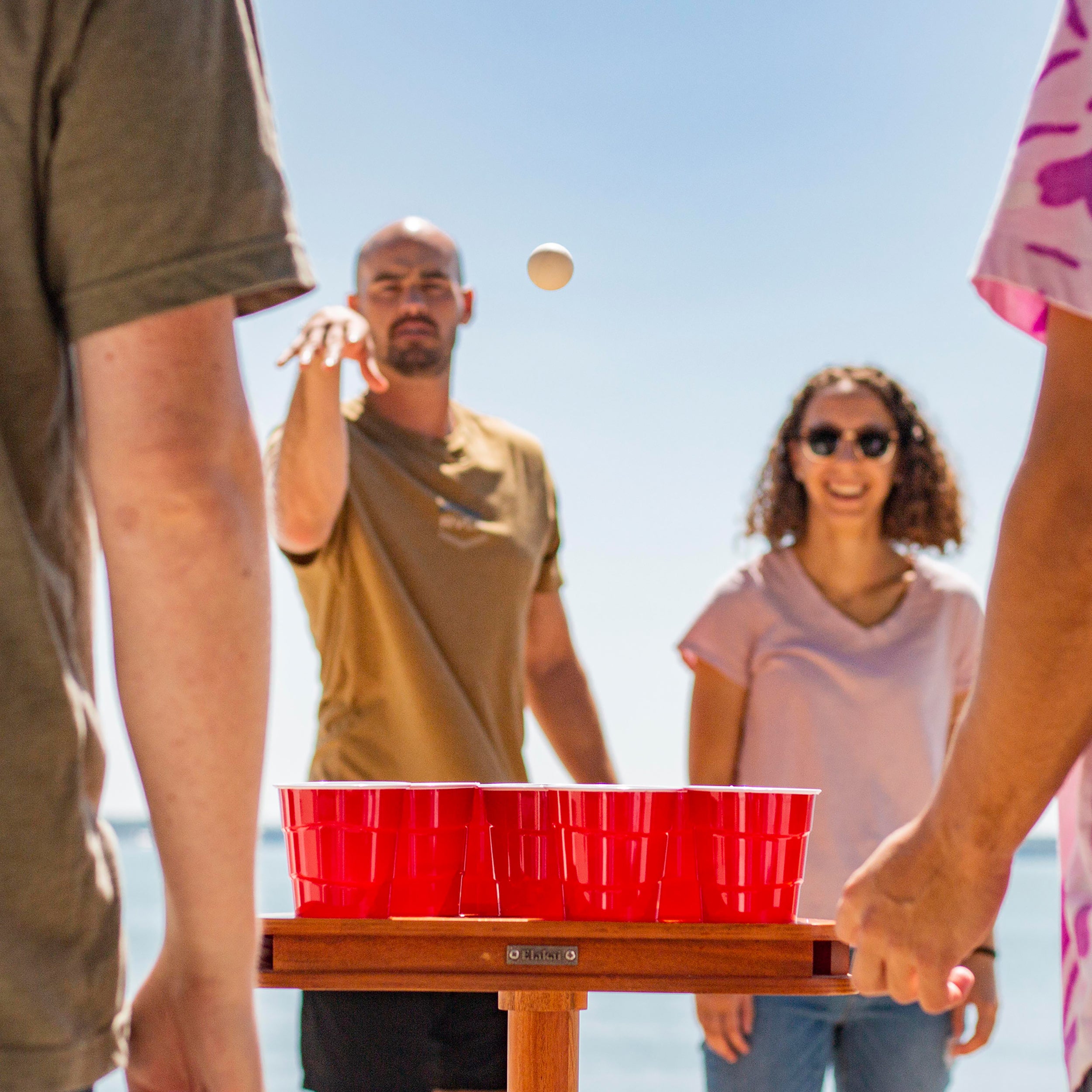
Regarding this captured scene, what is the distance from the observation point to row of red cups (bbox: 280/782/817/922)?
57.9 inches

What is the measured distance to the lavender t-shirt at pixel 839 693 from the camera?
241 centimetres

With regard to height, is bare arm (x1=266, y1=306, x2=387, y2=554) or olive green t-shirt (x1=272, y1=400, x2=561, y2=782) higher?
bare arm (x1=266, y1=306, x2=387, y2=554)

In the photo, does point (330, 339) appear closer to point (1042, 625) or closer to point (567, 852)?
point (567, 852)

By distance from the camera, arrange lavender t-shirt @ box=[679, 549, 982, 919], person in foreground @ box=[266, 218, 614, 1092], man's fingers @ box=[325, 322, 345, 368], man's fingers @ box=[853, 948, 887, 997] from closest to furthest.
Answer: man's fingers @ box=[853, 948, 887, 997] < person in foreground @ box=[266, 218, 614, 1092] < man's fingers @ box=[325, 322, 345, 368] < lavender t-shirt @ box=[679, 549, 982, 919]

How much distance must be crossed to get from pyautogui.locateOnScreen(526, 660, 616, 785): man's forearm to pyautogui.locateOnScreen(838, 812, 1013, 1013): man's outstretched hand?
64.1 inches

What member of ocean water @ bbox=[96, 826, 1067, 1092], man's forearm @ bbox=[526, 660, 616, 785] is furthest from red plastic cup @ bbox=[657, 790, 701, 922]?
ocean water @ bbox=[96, 826, 1067, 1092]

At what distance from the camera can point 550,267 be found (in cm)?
276

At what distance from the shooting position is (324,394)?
2273 millimetres

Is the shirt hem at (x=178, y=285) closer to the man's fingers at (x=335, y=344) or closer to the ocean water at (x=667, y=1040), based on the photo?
the man's fingers at (x=335, y=344)

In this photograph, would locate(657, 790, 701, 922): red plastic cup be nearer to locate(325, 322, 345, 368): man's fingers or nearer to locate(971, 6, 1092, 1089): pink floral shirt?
locate(971, 6, 1092, 1089): pink floral shirt

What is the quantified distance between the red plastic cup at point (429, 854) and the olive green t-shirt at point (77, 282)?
741mm

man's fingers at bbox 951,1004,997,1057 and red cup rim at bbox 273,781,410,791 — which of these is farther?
man's fingers at bbox 951,1004,997,1057

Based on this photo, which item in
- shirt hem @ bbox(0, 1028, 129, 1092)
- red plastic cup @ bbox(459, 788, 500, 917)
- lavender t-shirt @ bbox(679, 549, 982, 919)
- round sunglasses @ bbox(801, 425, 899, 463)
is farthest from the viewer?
round sunglasses @ bbox(801, 425, 899, 463)

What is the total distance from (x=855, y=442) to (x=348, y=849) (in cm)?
159
